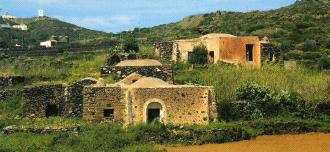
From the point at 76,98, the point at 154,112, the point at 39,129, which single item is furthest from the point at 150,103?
the point at 39,129

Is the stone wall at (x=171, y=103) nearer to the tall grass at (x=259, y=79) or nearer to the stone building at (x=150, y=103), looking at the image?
the stone building at (x=150, y=103)

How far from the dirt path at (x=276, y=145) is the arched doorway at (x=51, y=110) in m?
6.54

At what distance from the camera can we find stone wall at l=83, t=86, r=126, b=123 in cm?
2409

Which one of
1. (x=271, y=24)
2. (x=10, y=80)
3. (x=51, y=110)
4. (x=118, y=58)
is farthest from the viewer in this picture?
(x=271, y=24)

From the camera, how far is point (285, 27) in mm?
54656

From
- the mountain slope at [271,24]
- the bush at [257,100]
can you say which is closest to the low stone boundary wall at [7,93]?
the bush at [257,100]

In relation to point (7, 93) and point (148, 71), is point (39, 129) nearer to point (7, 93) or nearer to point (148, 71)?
point (7, 93)

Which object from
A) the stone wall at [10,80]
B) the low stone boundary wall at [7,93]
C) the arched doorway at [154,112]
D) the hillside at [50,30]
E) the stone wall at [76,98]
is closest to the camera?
the arched doorway at [154,112]

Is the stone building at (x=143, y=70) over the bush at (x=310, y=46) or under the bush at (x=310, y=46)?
under

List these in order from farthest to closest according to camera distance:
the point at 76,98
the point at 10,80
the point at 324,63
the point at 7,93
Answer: the point at 324,63 → the point at 10,80 → the point at 7,93 → the point at 76,98

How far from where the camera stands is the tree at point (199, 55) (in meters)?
31.4

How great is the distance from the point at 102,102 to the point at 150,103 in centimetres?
187

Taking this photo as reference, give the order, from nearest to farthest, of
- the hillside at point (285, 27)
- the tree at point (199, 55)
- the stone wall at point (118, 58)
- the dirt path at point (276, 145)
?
the dirt path at point (276, 145), the tree at point (199, 55), the stone wall at point (118, 58), the hillside at point (285, 27)

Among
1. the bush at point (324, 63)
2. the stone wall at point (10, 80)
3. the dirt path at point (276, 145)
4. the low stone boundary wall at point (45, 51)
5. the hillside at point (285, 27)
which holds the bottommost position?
the dirt path at point (276, 145)
